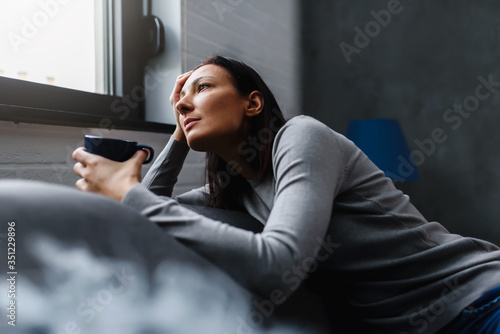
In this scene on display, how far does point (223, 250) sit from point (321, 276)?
0.34 metres

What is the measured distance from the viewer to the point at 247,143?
0.99 m

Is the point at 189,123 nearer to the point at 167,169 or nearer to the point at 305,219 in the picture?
the point at 167,169

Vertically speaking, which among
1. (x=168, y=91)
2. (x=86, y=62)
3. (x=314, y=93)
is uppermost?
(x=86, y=62)

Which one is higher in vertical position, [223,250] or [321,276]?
[223,250]

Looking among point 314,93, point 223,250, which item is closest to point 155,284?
point 223,250

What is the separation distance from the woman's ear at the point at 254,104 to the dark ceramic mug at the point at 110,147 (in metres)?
0.31

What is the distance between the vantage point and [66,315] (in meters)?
0.51

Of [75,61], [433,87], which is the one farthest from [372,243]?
[433,87]

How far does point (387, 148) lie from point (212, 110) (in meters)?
1.19

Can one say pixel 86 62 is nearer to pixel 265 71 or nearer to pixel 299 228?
pixel 265 71

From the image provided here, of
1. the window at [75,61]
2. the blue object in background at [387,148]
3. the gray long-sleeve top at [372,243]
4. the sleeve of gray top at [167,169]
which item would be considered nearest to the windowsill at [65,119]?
the window at [75,61]

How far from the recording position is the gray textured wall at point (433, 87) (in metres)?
2.11

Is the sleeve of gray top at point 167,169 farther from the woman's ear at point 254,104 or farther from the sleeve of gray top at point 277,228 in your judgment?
the sleeve of gray top at point 277,228

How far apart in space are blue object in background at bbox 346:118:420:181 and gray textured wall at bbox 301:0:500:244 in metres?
0.31
